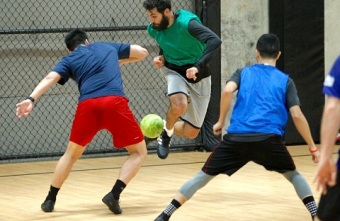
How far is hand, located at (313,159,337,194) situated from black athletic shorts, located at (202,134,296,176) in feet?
7.13

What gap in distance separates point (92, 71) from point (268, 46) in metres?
2.00

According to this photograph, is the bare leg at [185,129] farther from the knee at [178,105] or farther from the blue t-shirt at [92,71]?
the blue t-shirt at [92,71]

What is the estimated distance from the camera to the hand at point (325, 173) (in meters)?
4.45

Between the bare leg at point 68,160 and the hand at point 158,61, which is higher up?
the hand at point 158,61

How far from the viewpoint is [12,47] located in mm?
12266

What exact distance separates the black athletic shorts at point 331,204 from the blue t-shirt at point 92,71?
3.58 meters

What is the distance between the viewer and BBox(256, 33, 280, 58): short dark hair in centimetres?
686

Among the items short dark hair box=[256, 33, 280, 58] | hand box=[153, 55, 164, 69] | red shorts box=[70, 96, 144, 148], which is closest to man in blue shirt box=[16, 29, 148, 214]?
red shorts box=[70, 96, 144, 148]

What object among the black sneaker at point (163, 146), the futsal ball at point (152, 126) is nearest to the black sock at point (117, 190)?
the futsal ball at point (152, 126)

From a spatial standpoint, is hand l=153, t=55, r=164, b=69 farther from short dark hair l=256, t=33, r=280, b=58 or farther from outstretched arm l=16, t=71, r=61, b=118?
short dark hair l=256, t=33, r=280, b=58

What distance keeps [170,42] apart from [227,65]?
376cm

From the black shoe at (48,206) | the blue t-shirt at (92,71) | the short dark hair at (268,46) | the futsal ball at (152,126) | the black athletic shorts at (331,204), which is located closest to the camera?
the black athletic shorts at (331,204)

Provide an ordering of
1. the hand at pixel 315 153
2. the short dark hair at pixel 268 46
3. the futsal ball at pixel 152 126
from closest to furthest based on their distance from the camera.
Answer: the hand at pixel 315 153, the short dark hair at pixel 268 46, the futsal ball at pixel 152 126

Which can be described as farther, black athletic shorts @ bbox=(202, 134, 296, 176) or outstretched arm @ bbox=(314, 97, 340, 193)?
black athletic shorts @ bbox=(202, 134, 296, 176)
